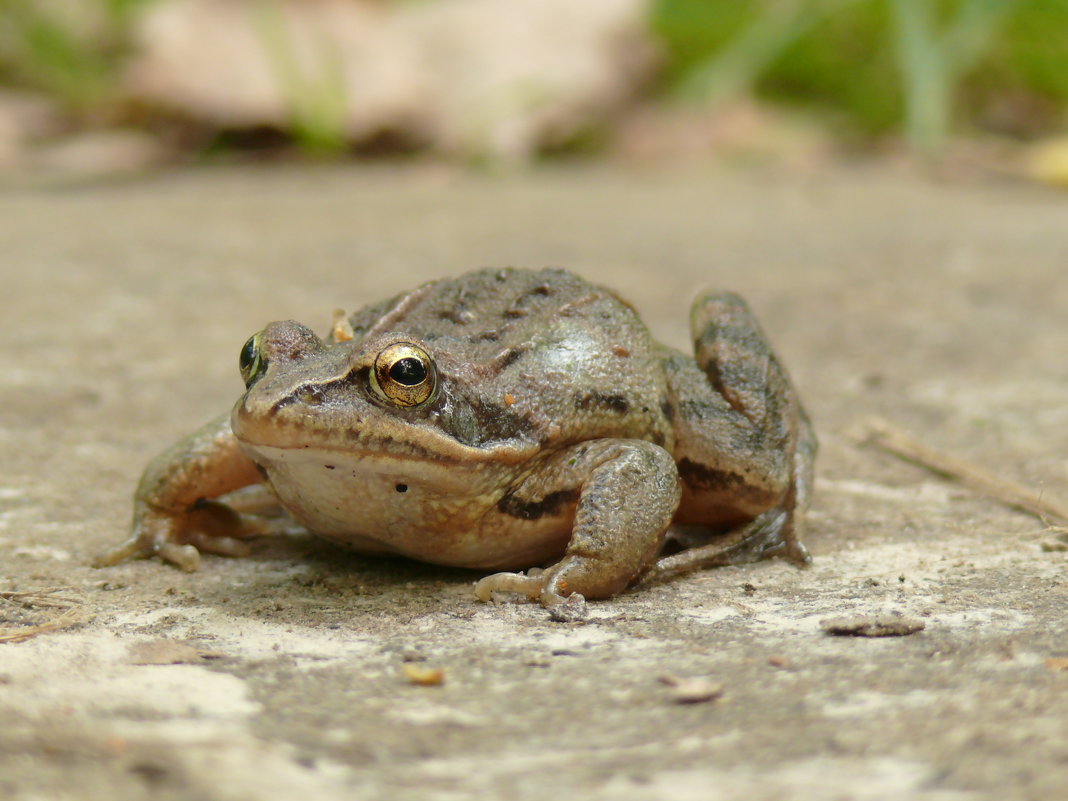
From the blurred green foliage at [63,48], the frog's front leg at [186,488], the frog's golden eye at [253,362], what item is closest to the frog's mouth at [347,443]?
the frog's golden eye at [253,362]

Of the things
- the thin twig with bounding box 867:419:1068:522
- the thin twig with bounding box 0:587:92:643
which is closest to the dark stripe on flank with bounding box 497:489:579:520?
the thin twig with bounding box 0:587:92:643

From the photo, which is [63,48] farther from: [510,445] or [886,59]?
[510,445]

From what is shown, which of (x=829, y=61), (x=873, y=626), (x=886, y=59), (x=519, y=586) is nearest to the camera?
(x=873, y=626)

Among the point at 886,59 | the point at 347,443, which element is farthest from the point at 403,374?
the point at 886,59

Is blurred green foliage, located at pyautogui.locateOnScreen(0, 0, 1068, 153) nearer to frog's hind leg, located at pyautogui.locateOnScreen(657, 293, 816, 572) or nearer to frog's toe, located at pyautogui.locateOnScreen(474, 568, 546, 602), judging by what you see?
frog's hind leg, located at pyautogui.locateOnScreen(657, 293, 816, 572)

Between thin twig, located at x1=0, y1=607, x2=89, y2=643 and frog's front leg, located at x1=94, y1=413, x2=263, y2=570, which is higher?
frog's front leg, located at x1=94, y1=413, x2=263, y2=570

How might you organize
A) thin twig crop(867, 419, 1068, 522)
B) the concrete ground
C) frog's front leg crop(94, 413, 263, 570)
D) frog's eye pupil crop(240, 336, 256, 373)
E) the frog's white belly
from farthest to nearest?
thin twig crop(867, 419, 1068, 522), frog's front leg crop(94, 413, 263, 570), frog's eye pupil crop(240, 336, 256, 373), the frog's white belly, the concrete ground

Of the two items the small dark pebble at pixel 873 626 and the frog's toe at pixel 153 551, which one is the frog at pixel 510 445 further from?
the small dark pebble at pixel 873 626

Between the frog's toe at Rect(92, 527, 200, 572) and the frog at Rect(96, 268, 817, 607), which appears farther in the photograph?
the frog's toe at Rect(92, 527, 200, 572)
